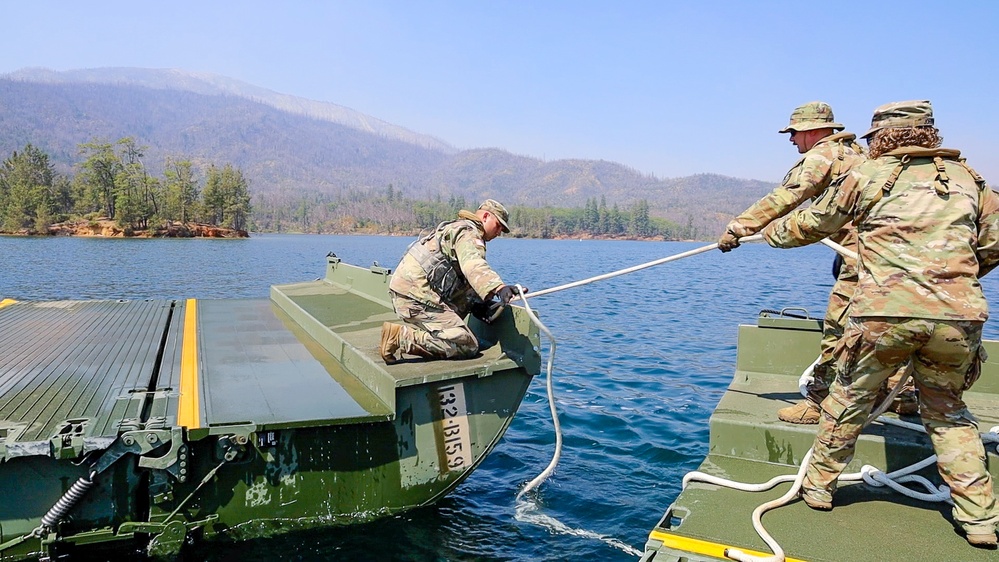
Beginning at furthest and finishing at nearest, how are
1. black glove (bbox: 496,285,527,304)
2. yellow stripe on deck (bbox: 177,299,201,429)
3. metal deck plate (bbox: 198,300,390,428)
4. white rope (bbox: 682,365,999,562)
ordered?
black glove (bbox: 496,285,527,304) → metal deck plate (bbox: 198,300,390,428) → yellow stripe on deck (bbox: 177,299,201,429) → white rope (bbox: 682,365,999,562)

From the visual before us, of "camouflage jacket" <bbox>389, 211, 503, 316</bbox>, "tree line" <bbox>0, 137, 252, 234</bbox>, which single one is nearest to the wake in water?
"camouflage jacket" <bbox>389, 211, 503, 316</bbox>

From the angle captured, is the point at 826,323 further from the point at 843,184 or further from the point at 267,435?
the point at 267,435

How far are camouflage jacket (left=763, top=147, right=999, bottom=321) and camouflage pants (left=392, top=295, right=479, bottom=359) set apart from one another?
9.29 feet

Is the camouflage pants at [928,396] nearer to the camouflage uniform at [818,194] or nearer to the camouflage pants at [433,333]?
the camouflage uniform at [818,194]

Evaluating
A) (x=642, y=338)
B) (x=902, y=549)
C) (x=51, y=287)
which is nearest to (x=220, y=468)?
(x=902, y=549)

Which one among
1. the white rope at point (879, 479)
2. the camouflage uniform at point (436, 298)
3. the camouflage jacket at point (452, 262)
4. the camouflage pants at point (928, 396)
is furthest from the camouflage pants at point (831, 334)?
the camouflage uniform at point (436, 298)

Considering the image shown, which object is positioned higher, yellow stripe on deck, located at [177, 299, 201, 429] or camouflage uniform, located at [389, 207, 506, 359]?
camouflage uniform, located at [389, 207, 506, 359]

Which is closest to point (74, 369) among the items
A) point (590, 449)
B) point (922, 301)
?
point (590, 449)

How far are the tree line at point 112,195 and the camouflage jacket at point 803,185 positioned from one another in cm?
8243

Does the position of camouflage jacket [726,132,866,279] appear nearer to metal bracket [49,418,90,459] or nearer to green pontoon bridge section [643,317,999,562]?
green pontoon bridge section [643,317,999,562]

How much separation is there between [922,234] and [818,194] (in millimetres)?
1019

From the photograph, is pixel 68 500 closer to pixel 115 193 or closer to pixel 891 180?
pixel 891 180

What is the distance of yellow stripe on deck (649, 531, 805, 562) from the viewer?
298cm

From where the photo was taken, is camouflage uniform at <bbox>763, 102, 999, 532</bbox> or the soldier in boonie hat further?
the soldier in boonie hat
